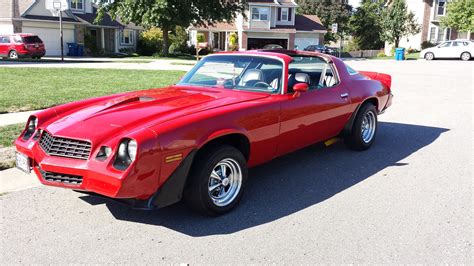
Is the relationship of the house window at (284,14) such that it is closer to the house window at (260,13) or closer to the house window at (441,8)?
the house window at (260,13)

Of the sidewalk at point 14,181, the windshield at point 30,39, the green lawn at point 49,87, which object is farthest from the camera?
the windshield at point 30,39

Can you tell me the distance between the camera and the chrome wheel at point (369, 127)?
6.69 m

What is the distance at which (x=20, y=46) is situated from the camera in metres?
28.2

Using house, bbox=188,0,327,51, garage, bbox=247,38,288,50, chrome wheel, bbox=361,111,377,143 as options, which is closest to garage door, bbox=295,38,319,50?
house, bbox=188,0,327,51

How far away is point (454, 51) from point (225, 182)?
3575cm

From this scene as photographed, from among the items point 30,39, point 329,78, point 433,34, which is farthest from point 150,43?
point 329,78

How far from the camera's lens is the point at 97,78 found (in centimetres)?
1567

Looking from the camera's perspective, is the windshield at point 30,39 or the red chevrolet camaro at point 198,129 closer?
the red chevrolet camaro at point 198,129

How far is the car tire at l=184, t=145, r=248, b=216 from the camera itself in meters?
3.93

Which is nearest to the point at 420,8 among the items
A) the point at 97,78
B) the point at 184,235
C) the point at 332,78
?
the point at 97,78

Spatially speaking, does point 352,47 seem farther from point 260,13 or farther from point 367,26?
point 260,13

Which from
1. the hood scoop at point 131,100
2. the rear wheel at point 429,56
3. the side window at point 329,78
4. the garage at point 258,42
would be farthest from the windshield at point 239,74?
the garage at point 258,42

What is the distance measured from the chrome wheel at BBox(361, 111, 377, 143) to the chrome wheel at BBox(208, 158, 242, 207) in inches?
117

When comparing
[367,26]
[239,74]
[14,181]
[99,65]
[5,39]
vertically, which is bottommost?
[14,181]
